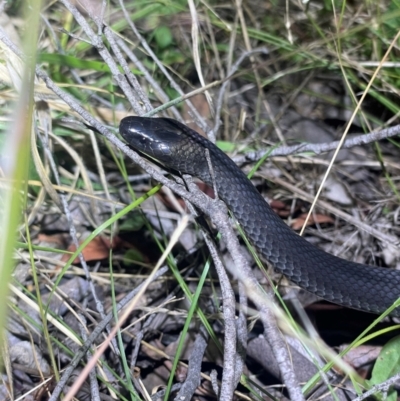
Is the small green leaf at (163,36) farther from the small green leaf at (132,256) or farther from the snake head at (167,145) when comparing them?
the small green leaf at (132,256)

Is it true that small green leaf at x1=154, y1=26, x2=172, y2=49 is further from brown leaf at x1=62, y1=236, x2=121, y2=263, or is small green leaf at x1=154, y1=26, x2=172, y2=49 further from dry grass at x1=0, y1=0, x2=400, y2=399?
brown leaf at x1=62, y1=236, x2=121, y2=263

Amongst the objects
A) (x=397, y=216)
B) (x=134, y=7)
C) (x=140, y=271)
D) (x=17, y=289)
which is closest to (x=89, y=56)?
(x=134, y=7)

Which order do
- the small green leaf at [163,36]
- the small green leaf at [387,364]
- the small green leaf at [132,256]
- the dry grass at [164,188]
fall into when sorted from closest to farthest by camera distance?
the small green leaf at [387,364] < the dry grass at [164,188] < the small green leaf at [132,256] < the small green leaf at [163,36]

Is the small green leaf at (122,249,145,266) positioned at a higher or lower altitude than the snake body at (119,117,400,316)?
lower

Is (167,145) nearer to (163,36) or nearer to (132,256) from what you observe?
(132,256)

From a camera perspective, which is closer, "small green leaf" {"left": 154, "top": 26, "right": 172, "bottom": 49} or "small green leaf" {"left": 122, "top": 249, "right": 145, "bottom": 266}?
"small green leaf" {"left": 122, "top": 249, "right": 145, "bottom": 266}

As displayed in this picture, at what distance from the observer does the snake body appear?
6.15ft

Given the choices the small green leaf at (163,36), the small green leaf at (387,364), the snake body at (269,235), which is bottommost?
the small green leaf at (387,364)

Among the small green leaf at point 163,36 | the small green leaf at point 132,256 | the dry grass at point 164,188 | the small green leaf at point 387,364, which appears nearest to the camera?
the small green leaf at point 387,364

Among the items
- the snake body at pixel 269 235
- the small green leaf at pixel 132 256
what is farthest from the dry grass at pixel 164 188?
the snake body at pixel 269 235

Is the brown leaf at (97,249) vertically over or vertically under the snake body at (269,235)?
under

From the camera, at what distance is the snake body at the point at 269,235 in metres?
1.87

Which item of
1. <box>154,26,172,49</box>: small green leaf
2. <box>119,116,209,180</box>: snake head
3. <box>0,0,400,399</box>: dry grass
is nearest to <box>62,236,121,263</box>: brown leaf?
<box>0,0,400,399</box>: dry grass

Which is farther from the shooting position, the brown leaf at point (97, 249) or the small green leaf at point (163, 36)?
the small green leaf at point (163, 36)
